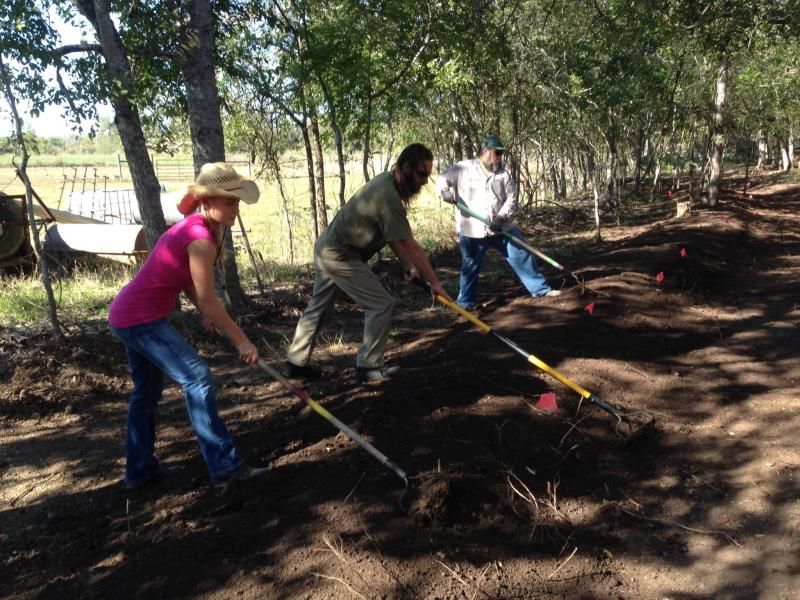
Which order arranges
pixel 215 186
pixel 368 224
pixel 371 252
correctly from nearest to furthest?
pixel 215 186 → pixel 368 224 → pixel 371 252

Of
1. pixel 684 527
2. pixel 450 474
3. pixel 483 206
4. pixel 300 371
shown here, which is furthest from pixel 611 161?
pixel 450 474

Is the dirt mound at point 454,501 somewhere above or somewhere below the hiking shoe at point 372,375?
below

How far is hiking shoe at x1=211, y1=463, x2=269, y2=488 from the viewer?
12.2ft

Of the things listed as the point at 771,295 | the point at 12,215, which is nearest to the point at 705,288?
the point at 771,295

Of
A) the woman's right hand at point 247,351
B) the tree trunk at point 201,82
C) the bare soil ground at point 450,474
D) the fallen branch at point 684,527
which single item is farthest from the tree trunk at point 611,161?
the woman's right hand at point 247,351

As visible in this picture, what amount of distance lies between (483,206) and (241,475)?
14.4ft

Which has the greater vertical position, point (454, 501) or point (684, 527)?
point (454, 501)

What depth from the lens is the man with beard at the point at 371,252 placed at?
188 inches

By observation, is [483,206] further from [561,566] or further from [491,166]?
[561,566]

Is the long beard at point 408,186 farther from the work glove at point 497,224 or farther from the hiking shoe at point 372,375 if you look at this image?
the work glove at point 497,224

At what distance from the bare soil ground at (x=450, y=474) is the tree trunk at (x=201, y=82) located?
6.22 ft

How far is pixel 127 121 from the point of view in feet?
22.7

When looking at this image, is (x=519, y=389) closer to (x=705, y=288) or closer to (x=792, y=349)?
(x=792, y=349)

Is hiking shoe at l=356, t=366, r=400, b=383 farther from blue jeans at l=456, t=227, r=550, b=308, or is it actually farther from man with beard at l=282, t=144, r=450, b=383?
blue jeans at l=456, t=227, r=550, b=308
